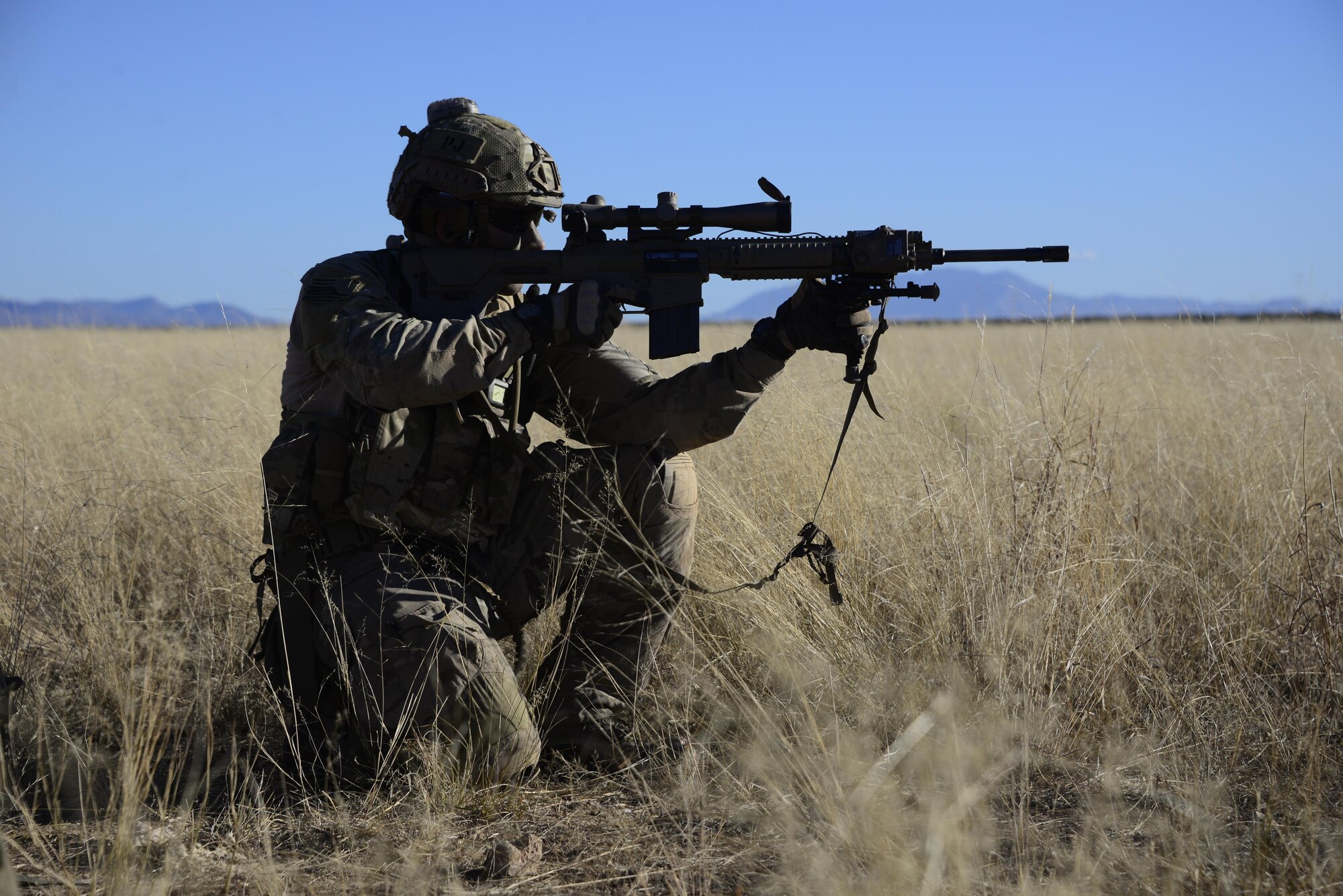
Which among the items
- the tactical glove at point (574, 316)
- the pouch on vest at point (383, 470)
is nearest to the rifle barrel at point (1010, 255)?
the tactical glove at point (574, 316)

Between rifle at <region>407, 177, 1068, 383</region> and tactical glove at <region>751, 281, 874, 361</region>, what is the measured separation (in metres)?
0.04

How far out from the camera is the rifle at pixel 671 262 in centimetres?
333

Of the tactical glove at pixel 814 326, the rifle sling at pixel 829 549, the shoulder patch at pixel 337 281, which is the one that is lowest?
the rifle sling at pixel 829 549

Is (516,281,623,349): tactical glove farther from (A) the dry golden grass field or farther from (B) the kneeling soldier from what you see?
(A) the dry golden grass field

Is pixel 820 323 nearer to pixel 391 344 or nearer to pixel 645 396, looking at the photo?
pixel 645 396

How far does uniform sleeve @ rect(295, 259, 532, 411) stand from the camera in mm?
3133

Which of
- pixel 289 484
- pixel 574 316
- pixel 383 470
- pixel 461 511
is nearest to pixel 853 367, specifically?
pixel 574 316

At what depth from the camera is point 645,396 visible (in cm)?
365

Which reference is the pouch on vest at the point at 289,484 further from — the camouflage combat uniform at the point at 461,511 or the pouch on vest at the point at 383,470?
the pouch on vest at the point at 383,470

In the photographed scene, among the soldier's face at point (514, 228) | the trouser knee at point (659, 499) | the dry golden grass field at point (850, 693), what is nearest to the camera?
the dry golden grass field at point (850, 693)

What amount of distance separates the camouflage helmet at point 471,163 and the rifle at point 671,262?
0.68 feet

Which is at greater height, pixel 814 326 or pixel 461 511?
pixel 814 326

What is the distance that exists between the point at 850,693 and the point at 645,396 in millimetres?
1174

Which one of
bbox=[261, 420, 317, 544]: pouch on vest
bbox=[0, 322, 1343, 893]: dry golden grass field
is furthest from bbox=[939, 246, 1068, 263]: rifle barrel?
bbox=[261, 420, 317, 544]: pouch on vest
